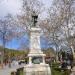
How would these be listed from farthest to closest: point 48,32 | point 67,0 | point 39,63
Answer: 1. point 48,32
2. point 67,0
3. point 39,63

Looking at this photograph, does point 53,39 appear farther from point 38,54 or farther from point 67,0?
point 38,54

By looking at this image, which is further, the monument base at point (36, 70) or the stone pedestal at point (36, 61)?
the stone pedestal at point (36, 61)

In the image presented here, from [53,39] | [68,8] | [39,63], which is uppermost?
[68,8]

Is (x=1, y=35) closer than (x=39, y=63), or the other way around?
(x=39, y=63)

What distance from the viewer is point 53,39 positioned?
172ft

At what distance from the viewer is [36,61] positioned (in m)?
33.9

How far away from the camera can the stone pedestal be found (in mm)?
33312

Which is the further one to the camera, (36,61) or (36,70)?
(36,61)

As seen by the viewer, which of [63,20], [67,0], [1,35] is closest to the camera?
[67,0]

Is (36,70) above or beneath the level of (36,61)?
beneath

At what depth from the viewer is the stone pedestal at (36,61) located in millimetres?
33312

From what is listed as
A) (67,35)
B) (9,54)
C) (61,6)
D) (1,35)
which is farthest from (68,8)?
(9,54)

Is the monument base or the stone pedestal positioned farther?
the stone pedestal

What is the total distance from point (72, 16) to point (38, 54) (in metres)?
11.8
